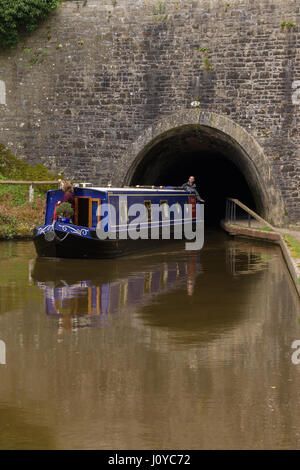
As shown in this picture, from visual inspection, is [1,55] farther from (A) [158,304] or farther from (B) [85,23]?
(A) [158,304]

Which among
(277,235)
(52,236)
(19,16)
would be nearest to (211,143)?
(277,235)

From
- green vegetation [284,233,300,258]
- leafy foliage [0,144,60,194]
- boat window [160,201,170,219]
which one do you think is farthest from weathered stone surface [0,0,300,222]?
green vegetation [284,233,300,258]

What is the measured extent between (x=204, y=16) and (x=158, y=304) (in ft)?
33.8

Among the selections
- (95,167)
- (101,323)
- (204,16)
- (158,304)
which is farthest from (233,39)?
(101,323)

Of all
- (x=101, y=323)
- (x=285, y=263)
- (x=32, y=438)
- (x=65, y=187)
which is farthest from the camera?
Answer: (x=65, y=187)

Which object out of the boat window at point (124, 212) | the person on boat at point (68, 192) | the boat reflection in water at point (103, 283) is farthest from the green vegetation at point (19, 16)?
the boat reflection in water at point (103, 283)

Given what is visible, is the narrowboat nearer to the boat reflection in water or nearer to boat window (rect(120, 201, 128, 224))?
boat window (rect(120, 201, 128, 224))

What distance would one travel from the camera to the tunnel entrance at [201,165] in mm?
17297

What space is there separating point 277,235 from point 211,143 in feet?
16.1

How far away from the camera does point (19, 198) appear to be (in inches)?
648

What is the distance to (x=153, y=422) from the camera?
4398mm

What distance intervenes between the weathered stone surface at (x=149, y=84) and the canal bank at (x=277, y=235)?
0.79 m

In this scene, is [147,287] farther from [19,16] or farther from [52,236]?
[19,16]

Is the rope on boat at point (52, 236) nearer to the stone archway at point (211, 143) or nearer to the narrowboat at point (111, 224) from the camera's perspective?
the narrowboat at point (111, 224)
